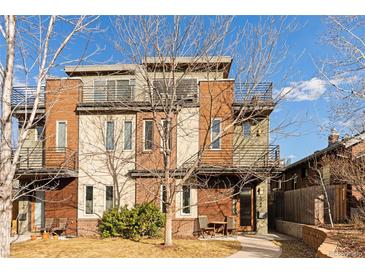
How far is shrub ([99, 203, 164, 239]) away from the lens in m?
14.2

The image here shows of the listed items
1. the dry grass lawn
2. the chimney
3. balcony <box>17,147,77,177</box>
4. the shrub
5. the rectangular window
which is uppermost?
the rectangular window

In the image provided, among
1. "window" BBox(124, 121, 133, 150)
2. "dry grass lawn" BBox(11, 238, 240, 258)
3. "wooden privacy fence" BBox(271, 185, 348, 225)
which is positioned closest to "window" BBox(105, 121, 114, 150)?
"window" BBox(124, 121, 133, 150)

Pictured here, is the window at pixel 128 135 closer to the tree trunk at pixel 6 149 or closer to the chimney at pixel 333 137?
the tree trunk at pixel 6 149

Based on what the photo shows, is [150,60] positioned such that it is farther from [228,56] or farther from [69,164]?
[69,164]

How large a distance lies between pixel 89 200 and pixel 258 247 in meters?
7.81

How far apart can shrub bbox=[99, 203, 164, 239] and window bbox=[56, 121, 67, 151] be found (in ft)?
13.0

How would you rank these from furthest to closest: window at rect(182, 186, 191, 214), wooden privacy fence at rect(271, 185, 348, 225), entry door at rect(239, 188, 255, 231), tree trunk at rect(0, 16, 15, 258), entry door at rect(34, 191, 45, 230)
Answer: entry door at rect(34, 191, 45, 230)
entry door at rect(239, 188, 255, 231)
window at rect(182, 186, 191, 214)
wooden privacy fence at rect(271, 185, 348, 225)
tree trunk at rect(0, 16, 15, 258)

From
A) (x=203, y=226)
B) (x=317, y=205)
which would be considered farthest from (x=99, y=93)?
(x=317, y=205)

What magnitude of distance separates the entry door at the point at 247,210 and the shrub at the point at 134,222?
4300mm

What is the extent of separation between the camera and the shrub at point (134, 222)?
1419 cm

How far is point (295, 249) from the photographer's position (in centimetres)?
1203

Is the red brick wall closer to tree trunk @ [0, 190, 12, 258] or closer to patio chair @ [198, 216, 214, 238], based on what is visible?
patio chair @ [198, 216, 214, 238]

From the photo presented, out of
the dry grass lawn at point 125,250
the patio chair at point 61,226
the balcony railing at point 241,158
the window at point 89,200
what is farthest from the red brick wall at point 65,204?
the balcony railing at point 241,158

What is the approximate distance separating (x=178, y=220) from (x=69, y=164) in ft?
17.6
